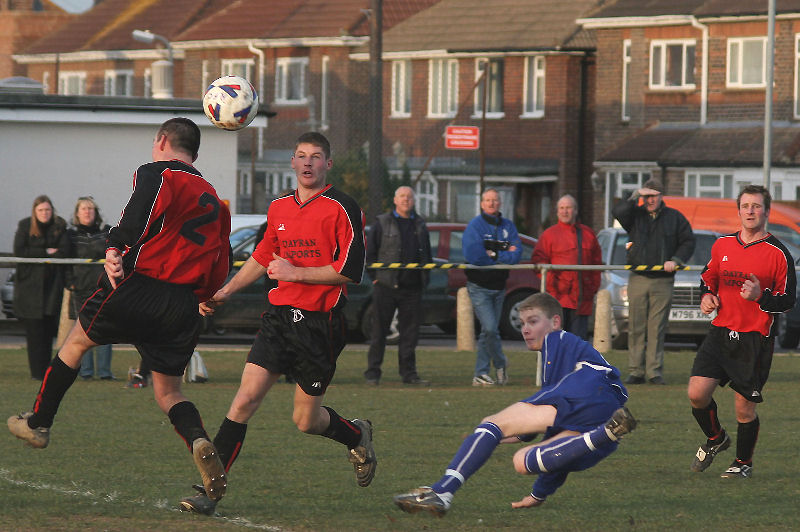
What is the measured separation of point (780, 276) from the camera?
9.77 m

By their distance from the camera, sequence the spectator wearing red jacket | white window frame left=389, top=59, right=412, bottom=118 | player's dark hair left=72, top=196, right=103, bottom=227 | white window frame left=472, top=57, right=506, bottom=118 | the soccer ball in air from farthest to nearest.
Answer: white window frame left=389, top=59, right=412, bottom=118 → white window frame left=472, top=57, right=506, bottom=118 → the spectator wearing red jacket → player's dark hair left=72, top=196, right=103, bottom=227 → the soccer ball in air

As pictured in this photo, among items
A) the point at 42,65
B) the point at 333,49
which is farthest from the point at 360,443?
the point at 42,65

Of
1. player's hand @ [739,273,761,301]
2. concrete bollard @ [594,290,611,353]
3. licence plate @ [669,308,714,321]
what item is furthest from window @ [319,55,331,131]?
player's hand @ [739,273,761,301]

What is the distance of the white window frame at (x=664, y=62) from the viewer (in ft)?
139

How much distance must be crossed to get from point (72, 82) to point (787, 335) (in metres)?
43.5

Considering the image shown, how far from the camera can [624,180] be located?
43031 mm

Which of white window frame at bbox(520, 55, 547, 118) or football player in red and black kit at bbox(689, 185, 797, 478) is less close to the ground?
white window frame at bbox(520, 55, 547, 118)

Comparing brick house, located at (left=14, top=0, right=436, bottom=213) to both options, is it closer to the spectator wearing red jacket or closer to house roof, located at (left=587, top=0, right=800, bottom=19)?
house roof, located at (left=587, top=0, right=800, bottom=19)

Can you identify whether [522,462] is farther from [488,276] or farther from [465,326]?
[465,326]

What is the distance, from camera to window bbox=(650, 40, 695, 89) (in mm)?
42375

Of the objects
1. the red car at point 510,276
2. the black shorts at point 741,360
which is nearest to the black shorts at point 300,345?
the black shorts at point 741,360

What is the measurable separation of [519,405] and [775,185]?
32.4 metres

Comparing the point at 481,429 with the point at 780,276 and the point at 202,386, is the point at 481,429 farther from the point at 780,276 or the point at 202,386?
the point at 202,386

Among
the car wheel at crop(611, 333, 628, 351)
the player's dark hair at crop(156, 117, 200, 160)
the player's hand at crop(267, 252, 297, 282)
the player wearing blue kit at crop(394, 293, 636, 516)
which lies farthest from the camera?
the car wheel at crop(611, 333, 628, 351)
